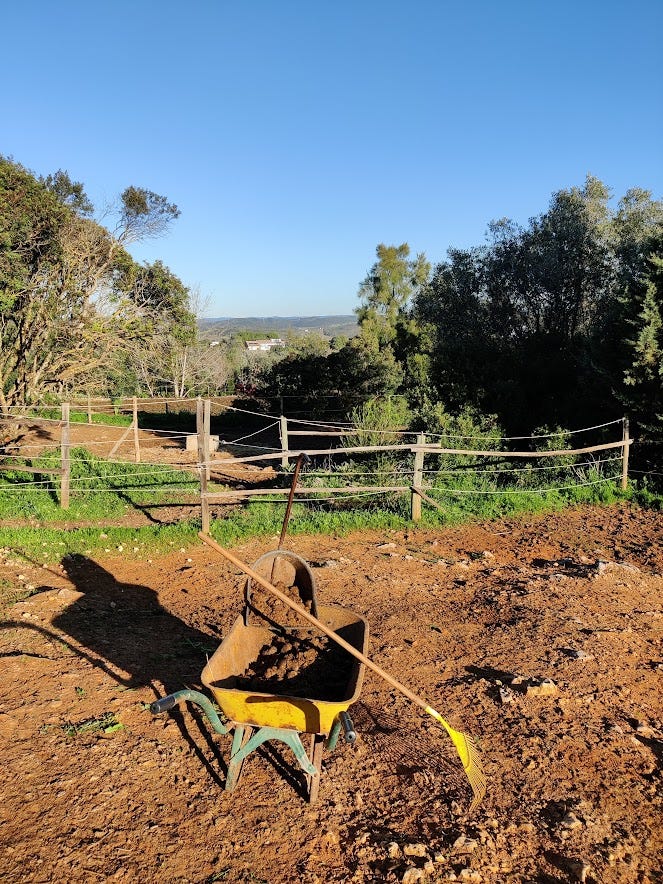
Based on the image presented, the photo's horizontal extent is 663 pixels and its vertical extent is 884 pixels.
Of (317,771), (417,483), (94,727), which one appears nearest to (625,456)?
(417,483)

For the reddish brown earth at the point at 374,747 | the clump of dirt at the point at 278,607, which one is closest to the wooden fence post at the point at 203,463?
the reddish brown earth at the point at 374,747

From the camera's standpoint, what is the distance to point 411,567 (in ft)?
22.1

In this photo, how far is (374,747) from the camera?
3.52m

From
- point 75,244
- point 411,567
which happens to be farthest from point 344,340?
point 411,567

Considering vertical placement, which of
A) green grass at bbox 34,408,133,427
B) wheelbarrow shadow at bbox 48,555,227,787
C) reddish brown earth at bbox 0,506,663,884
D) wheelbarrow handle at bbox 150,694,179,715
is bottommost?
wheelbarrow shadow at bbox 48,555,227,787

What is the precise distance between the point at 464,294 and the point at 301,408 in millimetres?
6820

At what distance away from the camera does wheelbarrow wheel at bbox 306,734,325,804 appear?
305cm

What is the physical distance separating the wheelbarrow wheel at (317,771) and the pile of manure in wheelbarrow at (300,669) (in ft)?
1.09

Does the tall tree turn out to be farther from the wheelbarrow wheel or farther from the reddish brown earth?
the wheelbarrow wheel

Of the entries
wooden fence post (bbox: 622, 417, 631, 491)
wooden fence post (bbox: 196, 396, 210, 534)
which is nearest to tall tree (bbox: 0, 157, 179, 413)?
wooden fence post (bbox: 196, 396, 210, 534)

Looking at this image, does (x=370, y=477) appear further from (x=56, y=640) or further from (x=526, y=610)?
(x=56, y=640)

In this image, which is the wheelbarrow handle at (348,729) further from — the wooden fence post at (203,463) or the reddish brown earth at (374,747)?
the wooden fence post at (203,463)

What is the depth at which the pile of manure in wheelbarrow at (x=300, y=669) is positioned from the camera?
3598mm

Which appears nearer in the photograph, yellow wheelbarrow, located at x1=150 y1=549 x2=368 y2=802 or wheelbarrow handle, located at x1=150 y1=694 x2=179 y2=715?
wheelbarrow handle, located at x1=150 y1=694 x2=179 y2=715
